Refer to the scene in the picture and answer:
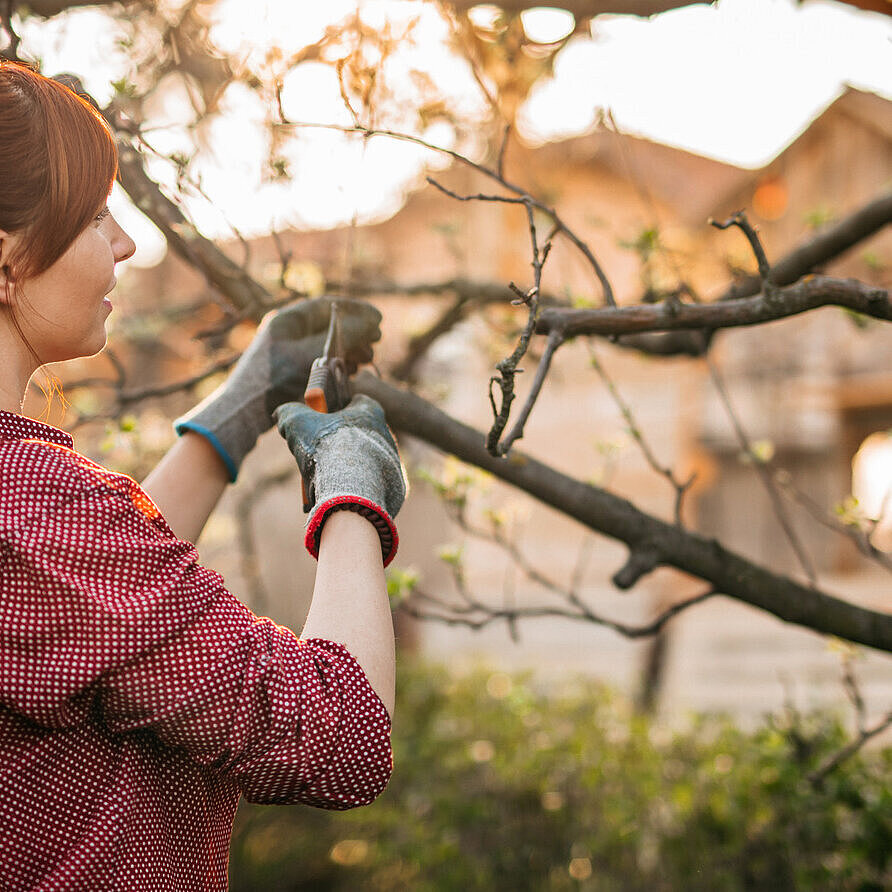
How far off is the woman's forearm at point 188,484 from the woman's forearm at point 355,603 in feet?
1.59

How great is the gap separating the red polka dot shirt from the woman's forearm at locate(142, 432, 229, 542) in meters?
0.45

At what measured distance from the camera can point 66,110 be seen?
115cm

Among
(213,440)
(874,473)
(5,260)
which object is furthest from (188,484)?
(874,473)

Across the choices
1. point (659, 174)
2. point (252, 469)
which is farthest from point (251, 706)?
point (659, 174)

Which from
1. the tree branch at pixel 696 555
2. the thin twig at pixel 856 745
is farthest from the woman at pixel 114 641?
the thin twig at pixel 856 745

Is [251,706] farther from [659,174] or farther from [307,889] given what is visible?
[659,174]

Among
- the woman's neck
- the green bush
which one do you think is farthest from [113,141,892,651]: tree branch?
the green bush

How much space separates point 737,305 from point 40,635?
4.75 ft

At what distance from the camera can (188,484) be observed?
158 cm

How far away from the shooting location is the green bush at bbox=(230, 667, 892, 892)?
3391mm

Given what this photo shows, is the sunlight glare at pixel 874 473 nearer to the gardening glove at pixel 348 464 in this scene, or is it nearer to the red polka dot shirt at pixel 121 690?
the gardening glove at pixel 348 464

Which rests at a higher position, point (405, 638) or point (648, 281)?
point (648, 281)

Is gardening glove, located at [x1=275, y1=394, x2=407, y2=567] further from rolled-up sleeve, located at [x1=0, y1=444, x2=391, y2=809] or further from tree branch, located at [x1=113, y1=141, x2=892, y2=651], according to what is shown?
tree branch, located at [x1=113, y1=141, x2=892, y2=651]

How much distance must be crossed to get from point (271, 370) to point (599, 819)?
3324 millimetres
